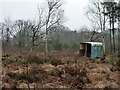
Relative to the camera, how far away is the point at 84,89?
5883 mm

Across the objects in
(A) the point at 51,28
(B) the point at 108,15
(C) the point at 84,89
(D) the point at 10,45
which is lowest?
(C) the point at 84,89

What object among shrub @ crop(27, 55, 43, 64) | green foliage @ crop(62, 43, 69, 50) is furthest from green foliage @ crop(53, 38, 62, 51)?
shrub @ crop(27, 55, 43, 64)

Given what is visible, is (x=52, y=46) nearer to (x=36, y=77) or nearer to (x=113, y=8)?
(x=113, y=8)

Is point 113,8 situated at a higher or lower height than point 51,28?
higher

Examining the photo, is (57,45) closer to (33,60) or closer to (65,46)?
(65,46)

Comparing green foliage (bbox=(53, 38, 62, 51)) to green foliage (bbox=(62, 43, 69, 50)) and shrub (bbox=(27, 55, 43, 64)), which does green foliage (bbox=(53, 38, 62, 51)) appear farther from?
shrub (bbox=(27, 55, 43, 64))

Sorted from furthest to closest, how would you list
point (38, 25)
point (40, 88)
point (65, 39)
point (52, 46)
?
point (52, 46)
point (65, 39)
point (38, 25)
point (40, 88)

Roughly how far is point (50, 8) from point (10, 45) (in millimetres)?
9411

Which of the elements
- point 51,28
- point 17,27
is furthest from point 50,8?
point 17,27

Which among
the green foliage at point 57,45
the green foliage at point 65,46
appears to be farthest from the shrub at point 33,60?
the green foliage at point 57,45

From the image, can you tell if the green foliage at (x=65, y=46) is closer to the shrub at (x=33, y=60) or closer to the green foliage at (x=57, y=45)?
the green foliage at (x=57, y=45)

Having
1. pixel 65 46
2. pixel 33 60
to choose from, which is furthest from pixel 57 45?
pixel 33 60

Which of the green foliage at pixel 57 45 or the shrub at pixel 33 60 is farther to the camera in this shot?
the green foliage at pixel 57 45

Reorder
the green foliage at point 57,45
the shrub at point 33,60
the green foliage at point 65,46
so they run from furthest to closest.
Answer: the green foliage at point 57,45
the green foliage at point 65,46
the shrub at point 33,60
